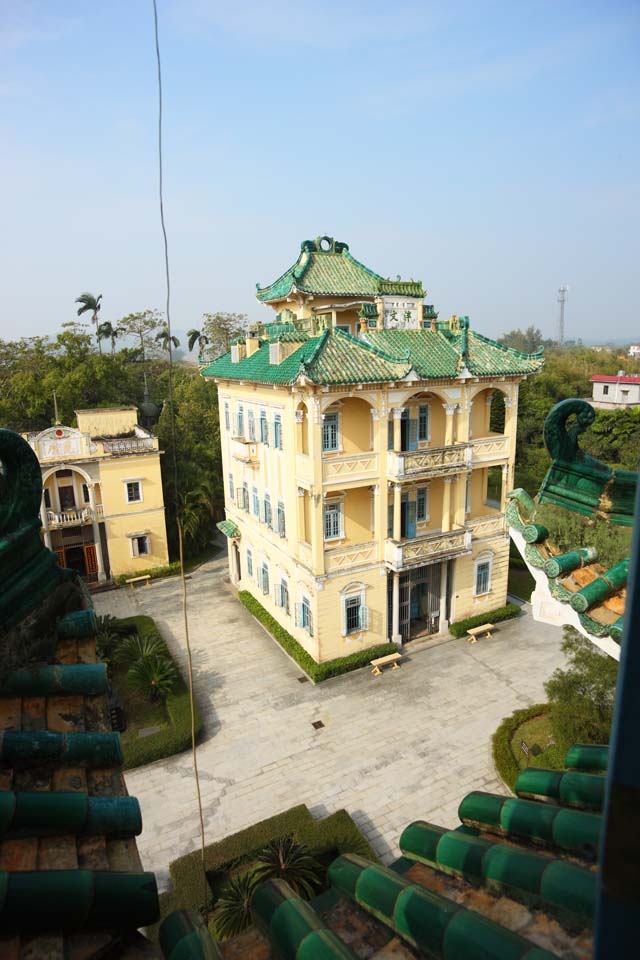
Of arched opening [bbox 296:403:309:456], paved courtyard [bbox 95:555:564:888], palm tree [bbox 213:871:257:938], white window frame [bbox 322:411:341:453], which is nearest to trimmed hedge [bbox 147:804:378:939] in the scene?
paved courtyard [bbox 95:555:564:888]

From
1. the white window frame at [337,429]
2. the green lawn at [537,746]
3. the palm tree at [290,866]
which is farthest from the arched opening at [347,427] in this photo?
the palm tree at [290,866]

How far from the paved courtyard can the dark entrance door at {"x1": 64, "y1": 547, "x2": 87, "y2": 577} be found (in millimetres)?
8584

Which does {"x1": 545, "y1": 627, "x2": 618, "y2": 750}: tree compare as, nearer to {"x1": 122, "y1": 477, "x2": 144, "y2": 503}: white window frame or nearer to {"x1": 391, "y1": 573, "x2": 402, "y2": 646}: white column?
{"x1": 391, "y1": 573, "x2": 402, "y2": 646}: white column

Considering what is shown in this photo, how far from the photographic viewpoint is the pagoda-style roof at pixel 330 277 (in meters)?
22.4

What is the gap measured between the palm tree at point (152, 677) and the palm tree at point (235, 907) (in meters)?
8.32

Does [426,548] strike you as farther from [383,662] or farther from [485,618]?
[485,618]

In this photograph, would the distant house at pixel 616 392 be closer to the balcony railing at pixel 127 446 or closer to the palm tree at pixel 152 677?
the balcony railing at pixel 127 446

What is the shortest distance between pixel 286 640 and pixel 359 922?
1875cm

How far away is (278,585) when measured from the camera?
23.3 m

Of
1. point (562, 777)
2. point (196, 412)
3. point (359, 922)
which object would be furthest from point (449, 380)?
point (196, 412)

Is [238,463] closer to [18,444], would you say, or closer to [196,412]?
[196,412]

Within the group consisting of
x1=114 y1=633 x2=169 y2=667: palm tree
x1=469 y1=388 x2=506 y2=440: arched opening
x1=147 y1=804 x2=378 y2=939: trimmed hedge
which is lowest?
x1=147 y1=804 x2=378 y2=939: trimmed hedge

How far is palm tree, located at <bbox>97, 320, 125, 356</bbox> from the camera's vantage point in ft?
179

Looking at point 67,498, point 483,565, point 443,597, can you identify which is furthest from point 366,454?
point 67,498
